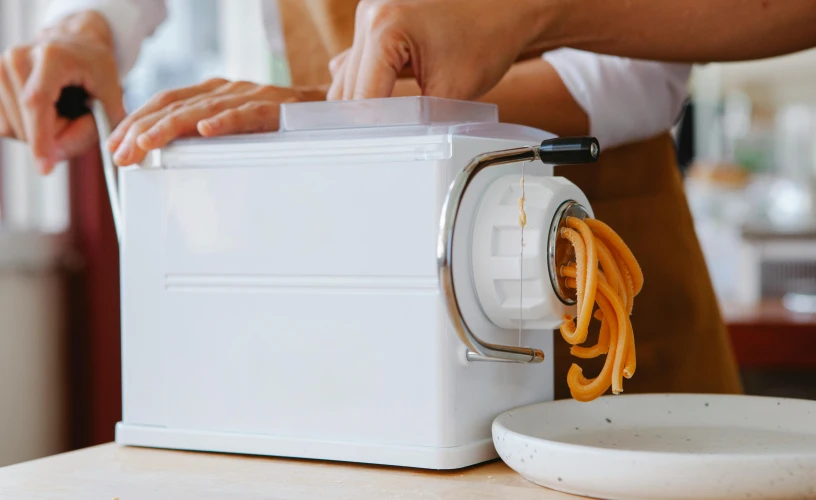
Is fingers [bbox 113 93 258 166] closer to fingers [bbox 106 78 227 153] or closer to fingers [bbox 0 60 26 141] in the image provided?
fingers [bbox 106 78 227 153]

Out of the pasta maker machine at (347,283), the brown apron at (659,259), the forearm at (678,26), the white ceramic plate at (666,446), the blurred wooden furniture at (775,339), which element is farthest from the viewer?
the blurred wooden furniture at (775,339)

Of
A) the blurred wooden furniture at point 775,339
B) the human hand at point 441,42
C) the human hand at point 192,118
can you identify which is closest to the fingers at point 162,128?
the human hand at point 192,118

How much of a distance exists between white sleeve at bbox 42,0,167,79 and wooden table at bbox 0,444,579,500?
0.48 m

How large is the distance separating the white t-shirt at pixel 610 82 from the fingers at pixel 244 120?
0.32 meters

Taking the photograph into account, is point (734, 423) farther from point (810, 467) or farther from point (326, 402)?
point (326, 402)

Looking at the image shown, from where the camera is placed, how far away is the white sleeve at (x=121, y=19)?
3.22 feet

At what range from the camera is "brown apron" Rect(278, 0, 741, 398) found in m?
0.94

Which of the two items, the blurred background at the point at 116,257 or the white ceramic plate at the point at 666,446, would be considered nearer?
the white ceramic plate at the point at 666,446

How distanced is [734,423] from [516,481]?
0.17 metres

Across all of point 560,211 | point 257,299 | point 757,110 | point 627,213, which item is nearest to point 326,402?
point 257,299

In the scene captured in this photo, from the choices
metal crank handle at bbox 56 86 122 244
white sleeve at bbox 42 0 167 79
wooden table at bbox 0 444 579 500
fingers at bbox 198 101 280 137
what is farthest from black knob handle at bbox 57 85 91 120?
wooden table at bbox 0 444 579 500

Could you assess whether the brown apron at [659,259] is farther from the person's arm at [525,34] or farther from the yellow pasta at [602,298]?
the yellow pasta at [602,298]

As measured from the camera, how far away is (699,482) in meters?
0.48

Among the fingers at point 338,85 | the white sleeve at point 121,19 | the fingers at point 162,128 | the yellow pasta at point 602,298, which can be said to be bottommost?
the yellow pasta at point 602,298
